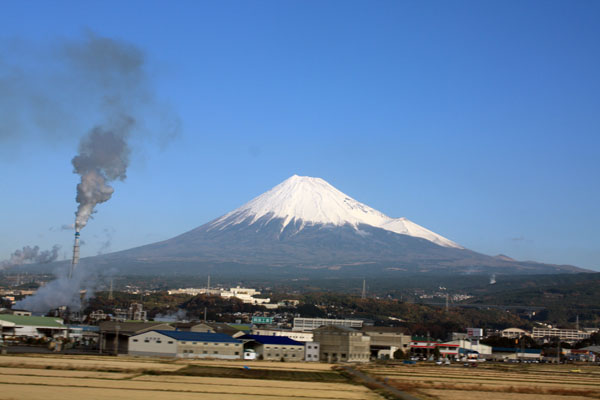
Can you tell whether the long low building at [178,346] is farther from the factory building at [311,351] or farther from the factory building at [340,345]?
the factory building at [340,345]

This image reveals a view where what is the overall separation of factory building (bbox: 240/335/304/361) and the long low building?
9.93ft

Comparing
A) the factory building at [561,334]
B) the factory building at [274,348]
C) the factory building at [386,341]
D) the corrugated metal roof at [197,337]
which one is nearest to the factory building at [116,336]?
the corrugated metal roof at [197,337]

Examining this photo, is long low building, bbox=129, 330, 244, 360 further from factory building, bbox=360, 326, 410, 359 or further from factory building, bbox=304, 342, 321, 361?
factory building, bbox=360, 326, 410, 359

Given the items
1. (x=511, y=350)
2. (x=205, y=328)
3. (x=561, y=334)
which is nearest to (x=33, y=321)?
(x=205, y=328)

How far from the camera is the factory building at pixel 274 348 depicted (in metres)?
55.3

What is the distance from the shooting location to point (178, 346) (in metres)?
50.8

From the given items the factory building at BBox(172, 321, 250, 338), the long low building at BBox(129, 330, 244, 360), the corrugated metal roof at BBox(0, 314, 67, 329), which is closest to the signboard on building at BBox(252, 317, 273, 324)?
the factory building at BBox(172, 321, 250, 338)

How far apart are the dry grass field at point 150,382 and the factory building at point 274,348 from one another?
46.9 feet

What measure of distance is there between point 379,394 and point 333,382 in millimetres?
5575

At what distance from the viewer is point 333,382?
3484cm

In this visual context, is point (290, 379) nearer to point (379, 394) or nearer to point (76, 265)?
point (379, 394)

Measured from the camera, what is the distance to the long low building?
50844 mm


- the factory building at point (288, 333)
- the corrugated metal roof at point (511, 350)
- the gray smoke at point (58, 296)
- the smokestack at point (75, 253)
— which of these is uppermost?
the smokestack at point (75, 253)

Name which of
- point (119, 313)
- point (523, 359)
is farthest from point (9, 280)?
point (523, 359)
